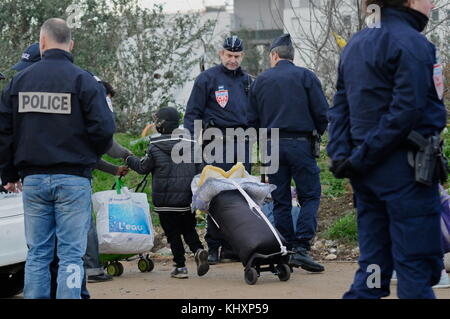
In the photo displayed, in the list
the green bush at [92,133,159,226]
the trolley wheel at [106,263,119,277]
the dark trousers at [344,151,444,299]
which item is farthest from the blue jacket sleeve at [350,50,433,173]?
the green bush at [92,133,159,226]

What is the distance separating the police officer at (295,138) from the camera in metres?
8.48

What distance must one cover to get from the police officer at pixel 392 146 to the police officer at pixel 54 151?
6.01 ft

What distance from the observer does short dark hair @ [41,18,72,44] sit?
20.7ft

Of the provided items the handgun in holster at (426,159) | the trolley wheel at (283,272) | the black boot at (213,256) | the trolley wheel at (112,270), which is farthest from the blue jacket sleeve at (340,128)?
the black boot at (213,256)

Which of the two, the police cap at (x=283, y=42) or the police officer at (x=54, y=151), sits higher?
the police cap at (x=283, y=42)

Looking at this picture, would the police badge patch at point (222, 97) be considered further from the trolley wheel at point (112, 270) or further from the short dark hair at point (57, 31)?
the short dark hair at point (57, 31)

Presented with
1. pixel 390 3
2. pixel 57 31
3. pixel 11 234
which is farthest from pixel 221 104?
pixel 390 3

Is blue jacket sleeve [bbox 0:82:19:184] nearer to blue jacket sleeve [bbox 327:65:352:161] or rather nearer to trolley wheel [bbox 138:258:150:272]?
blue jacket sleeve [bbox 327:65:352:161]

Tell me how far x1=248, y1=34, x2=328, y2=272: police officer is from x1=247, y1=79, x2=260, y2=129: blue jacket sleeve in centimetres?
6

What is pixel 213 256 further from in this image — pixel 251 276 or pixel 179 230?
pixel 251 276

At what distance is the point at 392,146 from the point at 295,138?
3.65 metres

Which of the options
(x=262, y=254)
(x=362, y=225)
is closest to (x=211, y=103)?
(x=262, y=254)
